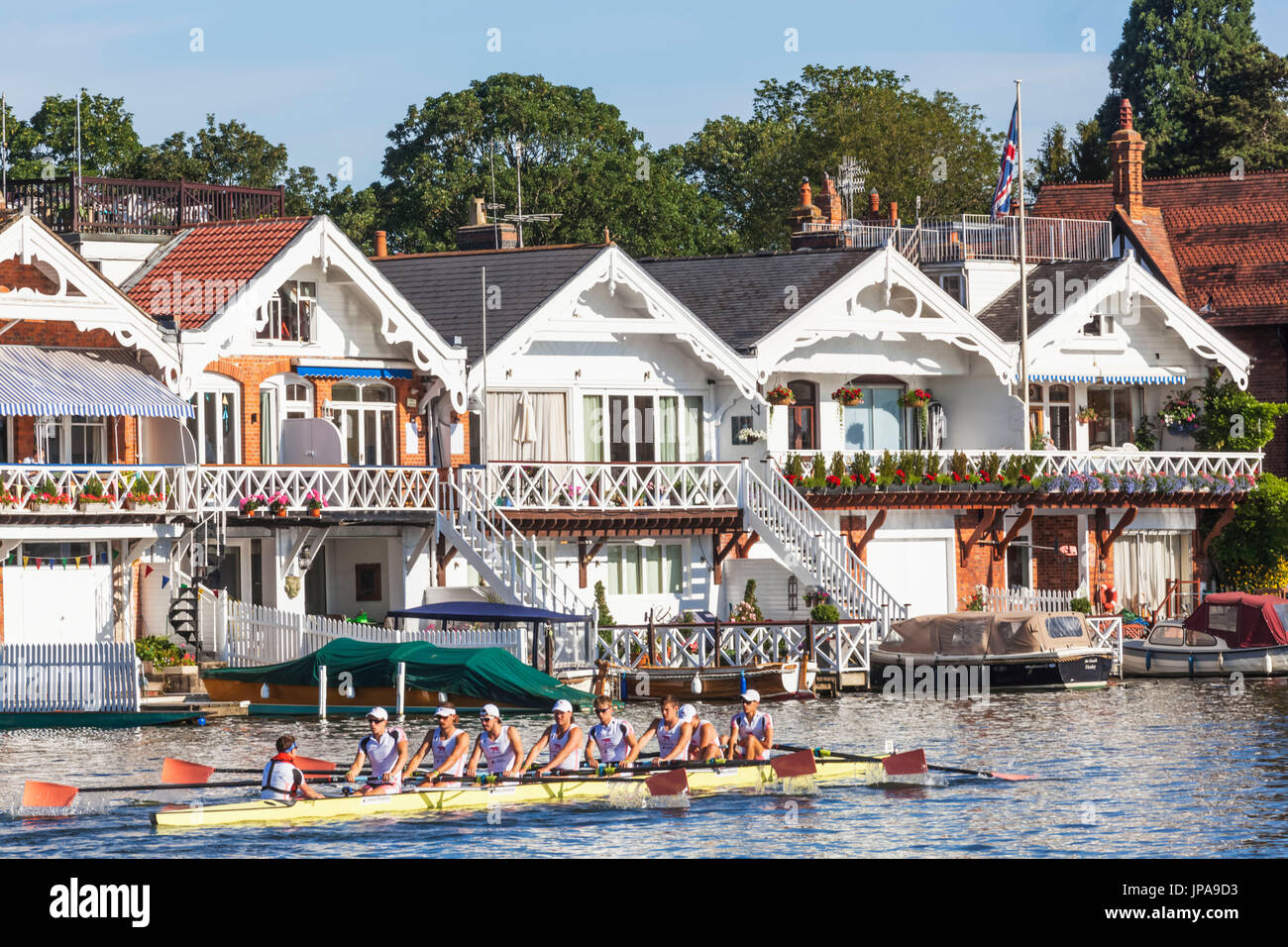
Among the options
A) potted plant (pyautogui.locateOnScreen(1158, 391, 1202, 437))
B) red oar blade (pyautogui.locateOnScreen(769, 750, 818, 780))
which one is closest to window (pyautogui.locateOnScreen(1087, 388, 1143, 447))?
potted plant (pyautogui.locateOnScreen(1158, 391, 1202, 437))

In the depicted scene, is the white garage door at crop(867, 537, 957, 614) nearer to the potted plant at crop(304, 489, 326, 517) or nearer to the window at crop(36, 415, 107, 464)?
the potted plant at crop(304, 489, 326, 517)

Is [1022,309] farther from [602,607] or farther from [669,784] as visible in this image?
[669,784]

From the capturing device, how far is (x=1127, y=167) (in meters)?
66.1

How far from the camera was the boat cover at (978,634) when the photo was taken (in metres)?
47.3

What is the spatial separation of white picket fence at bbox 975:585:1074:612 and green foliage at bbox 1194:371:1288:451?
6548 mm

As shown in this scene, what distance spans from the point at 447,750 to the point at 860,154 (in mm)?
61208

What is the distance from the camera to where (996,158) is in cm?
9350

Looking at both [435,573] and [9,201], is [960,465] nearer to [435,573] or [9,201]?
[435,573]

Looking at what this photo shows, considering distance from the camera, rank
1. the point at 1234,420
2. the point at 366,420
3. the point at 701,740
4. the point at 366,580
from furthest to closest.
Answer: the point at 1234,420 → the point at 366,420 → the point at 366,580 → the point at 701,740

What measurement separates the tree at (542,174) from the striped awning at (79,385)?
118ft

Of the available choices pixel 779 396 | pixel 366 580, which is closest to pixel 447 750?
pixel 366 580

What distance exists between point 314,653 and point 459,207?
44531 millimetres

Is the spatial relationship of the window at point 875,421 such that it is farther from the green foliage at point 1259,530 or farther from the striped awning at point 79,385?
the striped awning at point 79,385

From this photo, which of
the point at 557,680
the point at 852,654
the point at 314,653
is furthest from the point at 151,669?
the point at 852,654
